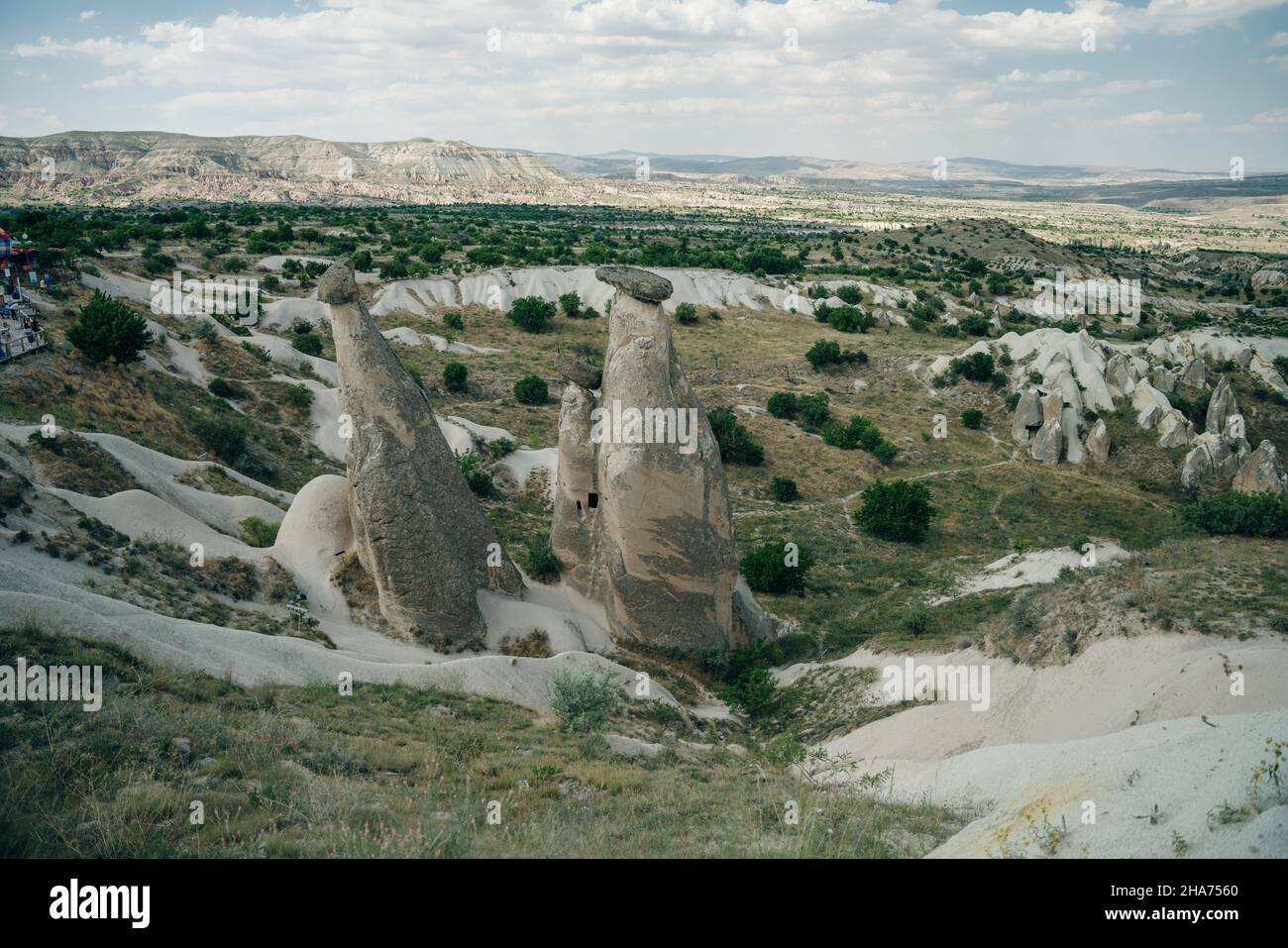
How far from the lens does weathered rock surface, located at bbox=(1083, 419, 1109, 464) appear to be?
3120 centimetres

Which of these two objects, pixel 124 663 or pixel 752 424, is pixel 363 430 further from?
pixel 752 424

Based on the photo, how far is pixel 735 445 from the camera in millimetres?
30219

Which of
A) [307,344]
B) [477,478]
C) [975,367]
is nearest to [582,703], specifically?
[477,478]

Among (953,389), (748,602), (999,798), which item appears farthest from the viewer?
(953,389)

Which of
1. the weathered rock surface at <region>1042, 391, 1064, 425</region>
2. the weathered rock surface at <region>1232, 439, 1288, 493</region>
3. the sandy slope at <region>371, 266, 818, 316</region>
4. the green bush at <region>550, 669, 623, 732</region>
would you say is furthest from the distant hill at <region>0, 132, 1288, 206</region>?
the green bush at <region>550, 669, 623, 732</region>

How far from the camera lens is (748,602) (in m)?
16.8

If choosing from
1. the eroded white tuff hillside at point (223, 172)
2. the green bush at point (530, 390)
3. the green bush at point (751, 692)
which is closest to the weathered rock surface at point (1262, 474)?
the green bush at point (751, 692)

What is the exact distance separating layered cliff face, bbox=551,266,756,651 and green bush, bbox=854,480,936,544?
38.5 ft

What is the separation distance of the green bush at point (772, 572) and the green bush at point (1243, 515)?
13.4 meters

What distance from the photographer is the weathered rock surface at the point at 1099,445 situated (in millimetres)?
31203

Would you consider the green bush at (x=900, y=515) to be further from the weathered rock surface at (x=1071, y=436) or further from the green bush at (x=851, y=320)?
the green bush at (x=851, y=320)

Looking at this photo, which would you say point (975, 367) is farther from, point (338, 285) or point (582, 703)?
point (582, 703)
